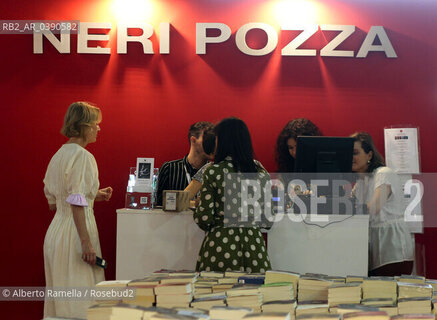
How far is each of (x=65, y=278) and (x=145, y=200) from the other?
37.8 inches

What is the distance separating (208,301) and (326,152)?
2.22 meters

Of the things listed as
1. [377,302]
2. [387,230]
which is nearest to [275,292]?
[377,302]

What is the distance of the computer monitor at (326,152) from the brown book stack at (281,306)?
2.13 metres

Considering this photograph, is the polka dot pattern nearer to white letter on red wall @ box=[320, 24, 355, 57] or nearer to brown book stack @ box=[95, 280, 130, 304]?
brown book stack @ box=[95, 280, 130, 304]

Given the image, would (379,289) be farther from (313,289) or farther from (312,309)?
Result: (312,309)

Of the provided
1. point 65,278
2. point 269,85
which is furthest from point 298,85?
point 65,278

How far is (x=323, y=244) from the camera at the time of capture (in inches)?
159

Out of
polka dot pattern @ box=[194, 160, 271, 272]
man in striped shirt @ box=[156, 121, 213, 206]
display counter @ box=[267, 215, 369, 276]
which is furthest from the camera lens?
man in striped shirt @ box=[156, 121, 213, 206]

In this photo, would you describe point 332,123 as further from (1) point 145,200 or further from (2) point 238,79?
(1) point 145,200

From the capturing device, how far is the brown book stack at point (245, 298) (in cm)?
228

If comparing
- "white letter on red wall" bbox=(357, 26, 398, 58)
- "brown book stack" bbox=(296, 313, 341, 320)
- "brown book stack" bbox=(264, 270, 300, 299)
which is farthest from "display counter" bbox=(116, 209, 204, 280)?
"white letter on red wall" bbox=(357, 26, 398, 58)

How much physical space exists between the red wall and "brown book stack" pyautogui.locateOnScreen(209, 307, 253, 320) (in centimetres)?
350

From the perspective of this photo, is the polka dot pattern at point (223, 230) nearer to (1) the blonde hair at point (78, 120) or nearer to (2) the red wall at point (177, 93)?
(1) the blonde hair at point (78, 120)

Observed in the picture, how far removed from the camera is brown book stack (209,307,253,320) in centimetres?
200
